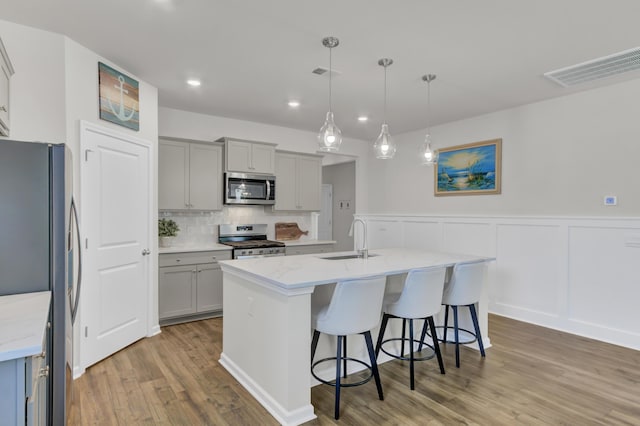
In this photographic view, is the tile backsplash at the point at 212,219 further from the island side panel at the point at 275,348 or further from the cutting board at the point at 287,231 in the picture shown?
the island side panel at the point at 275,348

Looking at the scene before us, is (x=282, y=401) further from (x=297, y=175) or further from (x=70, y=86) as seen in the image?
(x=297, y=175)

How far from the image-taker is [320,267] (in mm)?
2750

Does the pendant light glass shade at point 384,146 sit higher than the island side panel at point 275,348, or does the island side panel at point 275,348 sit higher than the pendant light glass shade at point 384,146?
the pendant light glass shade at point 384,146

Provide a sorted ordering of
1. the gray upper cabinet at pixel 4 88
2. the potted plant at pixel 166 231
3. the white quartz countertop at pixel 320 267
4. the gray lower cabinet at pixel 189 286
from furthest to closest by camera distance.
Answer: the potted plant at pixel 166 231 → the gray lower cabinet at pixel 189 286 → the white quartz countertop at pixel 320 267 → the gray upper cabinet at pixel 4 88

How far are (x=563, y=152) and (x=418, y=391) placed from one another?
3201 mm

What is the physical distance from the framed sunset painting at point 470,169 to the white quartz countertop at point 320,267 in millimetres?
1873

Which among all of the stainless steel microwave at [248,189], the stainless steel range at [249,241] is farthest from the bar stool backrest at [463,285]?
the stainless steel microwave at [248,189]

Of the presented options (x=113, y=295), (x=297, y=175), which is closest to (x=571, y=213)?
(x=297, y=175)

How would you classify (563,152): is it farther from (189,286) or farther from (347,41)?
(189,286)

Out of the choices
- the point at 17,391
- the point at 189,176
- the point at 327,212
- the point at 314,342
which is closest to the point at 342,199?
the point at 327,212

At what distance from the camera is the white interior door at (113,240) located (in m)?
2.99

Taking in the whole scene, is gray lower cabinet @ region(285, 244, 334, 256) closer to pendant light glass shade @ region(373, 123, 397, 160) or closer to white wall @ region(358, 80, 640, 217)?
white wall @ region(358, 80, 640, 217)

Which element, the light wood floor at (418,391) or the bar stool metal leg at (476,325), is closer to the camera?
Answer: the light wood floor at (418,391)

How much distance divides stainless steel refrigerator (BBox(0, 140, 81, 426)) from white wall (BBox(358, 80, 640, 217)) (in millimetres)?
4632
